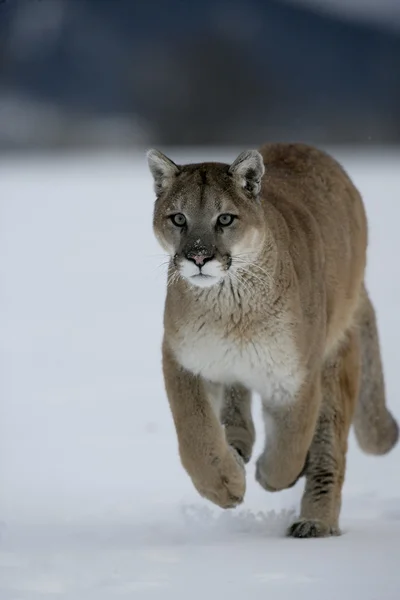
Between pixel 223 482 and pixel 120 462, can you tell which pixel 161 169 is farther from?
pixel 120 462

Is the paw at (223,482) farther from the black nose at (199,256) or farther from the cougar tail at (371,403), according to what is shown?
the cougar tail at (371,403)

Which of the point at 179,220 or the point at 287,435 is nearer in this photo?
the point at 179,220

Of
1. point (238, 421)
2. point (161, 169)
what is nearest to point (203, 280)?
point (161, 169)

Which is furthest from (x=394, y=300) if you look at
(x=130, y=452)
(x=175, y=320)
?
(x=175, y=320)

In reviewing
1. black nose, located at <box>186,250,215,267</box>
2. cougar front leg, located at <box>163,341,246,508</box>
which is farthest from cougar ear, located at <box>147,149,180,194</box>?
cougar front leg, located at <box>163,341,246,508</box>

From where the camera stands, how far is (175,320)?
5.26 m

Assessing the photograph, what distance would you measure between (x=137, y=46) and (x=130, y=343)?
452 centimetres

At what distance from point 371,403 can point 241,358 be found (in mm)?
1595

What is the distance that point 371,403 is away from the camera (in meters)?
6.57

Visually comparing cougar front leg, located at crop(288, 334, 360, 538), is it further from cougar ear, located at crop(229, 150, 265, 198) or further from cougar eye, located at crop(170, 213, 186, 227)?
cougar eye, located at crop(170, 213, 186, 227)

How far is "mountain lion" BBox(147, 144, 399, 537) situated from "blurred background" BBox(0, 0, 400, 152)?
279 centimetres

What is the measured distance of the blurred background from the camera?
416 inches

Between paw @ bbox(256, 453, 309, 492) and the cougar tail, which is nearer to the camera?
paw @ bbox(256, 453, 309, 492)

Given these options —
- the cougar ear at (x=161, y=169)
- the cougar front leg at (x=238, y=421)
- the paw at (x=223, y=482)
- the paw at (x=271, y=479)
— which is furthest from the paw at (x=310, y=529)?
the cougar ear at (x=161, y=169)
